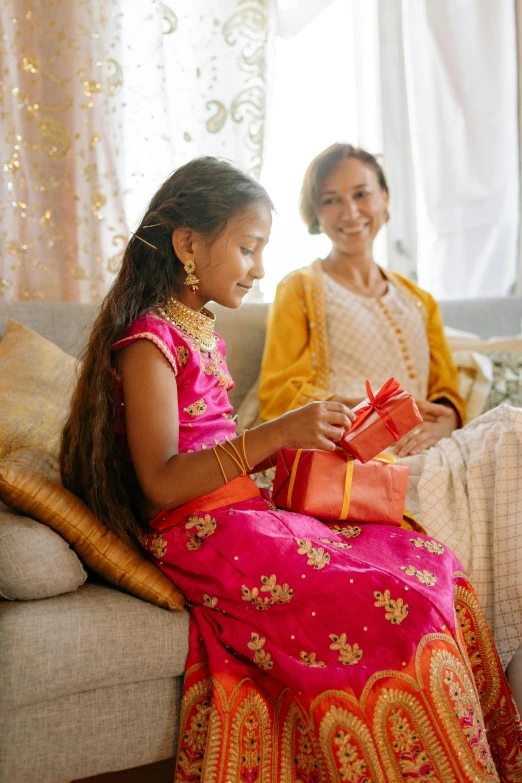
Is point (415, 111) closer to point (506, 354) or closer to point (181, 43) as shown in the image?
point (181, 43)

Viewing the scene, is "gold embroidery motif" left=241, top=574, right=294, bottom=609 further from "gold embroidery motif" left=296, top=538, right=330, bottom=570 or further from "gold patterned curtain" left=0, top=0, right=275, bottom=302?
"gold patterned curtain" left=0, top=0, right=275, bottom=302

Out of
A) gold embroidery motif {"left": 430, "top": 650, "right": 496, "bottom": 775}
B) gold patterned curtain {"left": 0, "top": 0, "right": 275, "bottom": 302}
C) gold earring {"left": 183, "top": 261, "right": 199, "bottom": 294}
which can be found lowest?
gold embroidery motif {"left": 430, "top": 650, "right": 496, "bottom": 775}

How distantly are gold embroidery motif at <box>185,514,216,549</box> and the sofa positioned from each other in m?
0.13

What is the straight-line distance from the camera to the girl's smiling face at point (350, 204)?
245 centimetres

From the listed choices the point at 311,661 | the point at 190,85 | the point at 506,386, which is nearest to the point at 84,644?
the point at 311,661

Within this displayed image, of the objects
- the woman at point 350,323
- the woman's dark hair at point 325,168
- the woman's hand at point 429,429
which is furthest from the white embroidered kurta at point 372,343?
the woman's dark hair at point 325,168

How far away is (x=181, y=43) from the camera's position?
2762mm

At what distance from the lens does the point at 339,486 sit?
4.86 ft

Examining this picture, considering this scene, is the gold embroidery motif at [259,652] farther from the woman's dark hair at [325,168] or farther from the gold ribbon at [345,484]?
the woman's dark hair at [325,168]

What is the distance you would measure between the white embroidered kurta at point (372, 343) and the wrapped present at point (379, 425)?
83cm

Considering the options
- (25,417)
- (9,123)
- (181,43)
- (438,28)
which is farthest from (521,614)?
(438,28)

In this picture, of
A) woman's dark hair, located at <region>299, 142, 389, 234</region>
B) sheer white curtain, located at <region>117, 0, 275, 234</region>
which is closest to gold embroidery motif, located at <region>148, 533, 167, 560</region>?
woman's dark hair, located at <region>299, 142, 389, 234</region>

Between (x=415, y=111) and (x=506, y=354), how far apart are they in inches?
62.1

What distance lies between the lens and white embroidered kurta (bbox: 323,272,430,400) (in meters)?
2.36
